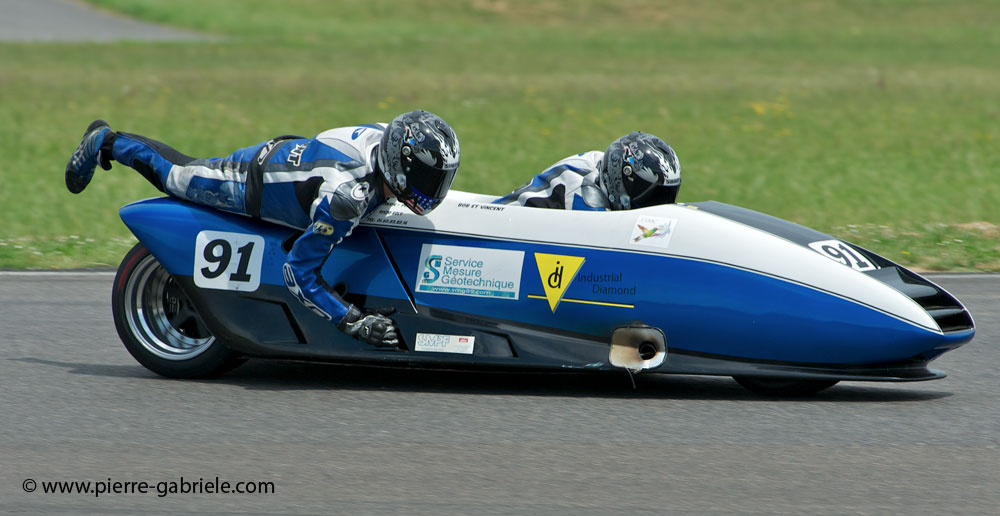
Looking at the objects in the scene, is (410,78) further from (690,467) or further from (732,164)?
(690,467)

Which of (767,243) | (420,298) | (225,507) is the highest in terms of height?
(767,243)

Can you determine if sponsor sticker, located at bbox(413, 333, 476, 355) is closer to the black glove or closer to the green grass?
the black glove

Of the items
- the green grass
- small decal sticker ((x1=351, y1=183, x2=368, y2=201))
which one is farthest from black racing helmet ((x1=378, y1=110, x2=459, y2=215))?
the green grass

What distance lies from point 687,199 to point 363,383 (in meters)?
7.28

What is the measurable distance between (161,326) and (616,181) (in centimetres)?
224

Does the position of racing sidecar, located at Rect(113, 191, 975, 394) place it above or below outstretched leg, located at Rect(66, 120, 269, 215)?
below

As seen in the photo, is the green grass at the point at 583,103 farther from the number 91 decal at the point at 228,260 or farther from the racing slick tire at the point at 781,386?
the racing slick tire at the point at 781,386

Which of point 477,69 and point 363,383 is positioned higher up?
point 477,69

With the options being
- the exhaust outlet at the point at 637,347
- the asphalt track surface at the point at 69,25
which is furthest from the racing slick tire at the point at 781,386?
the asphalt track surface at the point at 69,25

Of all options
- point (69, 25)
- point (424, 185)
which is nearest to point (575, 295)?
point (424, 185)

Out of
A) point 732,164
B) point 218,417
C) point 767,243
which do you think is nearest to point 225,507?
point 218,417

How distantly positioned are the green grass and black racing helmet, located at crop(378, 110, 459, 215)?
4333 millimetres

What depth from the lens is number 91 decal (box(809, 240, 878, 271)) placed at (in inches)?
220

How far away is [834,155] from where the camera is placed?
15.5m
